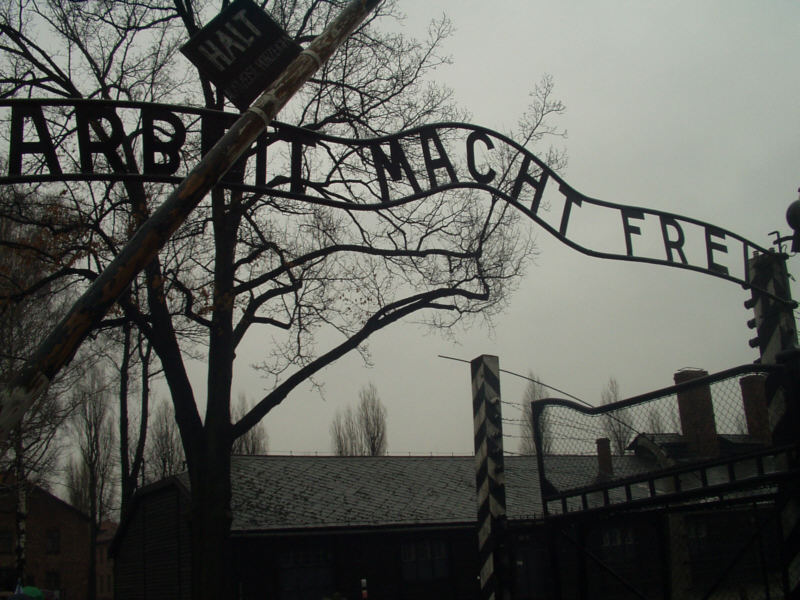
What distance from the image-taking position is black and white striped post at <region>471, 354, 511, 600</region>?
6488mm

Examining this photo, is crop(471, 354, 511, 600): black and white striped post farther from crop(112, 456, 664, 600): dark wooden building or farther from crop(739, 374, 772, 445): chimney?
crop(112, 456, 664, 600): dark wooden building

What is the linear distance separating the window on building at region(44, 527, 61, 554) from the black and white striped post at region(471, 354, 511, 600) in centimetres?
4695

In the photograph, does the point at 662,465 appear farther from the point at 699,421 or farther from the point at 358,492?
the point at 358,492

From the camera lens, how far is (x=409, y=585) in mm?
23500

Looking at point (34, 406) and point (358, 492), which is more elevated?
point (34, 406)

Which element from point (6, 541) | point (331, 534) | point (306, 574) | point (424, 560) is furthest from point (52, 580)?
point (331, 534)

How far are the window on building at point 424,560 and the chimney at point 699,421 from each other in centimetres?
1786

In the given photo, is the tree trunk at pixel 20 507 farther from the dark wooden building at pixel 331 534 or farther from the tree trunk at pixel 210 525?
the tree trunk at pixel 210 525

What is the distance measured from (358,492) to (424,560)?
306 centimetres

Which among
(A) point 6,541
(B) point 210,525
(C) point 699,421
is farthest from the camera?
(A) point 6,541

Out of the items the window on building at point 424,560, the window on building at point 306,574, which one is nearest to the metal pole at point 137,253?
the window on building at point 306,574

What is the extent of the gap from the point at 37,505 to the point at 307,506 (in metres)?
31.2

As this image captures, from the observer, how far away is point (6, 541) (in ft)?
139

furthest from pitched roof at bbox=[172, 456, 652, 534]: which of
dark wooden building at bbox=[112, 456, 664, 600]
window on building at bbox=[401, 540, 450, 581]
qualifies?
window on building at bbox=[401, 540, 450, 581]
